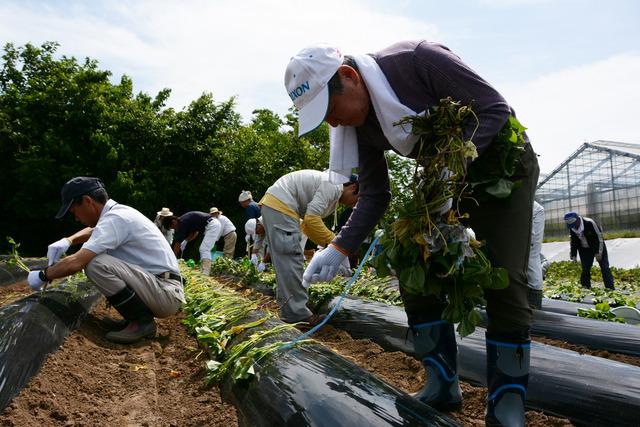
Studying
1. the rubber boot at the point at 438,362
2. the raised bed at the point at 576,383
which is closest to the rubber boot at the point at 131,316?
the raised bed at the point at 576,383

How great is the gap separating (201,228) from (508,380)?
8480 mm

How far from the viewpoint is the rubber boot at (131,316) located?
3.80 meters

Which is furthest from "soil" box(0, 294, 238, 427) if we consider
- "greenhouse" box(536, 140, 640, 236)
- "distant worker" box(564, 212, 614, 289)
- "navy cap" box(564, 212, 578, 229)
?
"greenhouse" box(536, 140, 640, 236)

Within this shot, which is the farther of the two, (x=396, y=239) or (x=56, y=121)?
(x=56, y=121)

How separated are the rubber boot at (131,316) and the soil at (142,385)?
0.23 feet

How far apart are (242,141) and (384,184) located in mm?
19656

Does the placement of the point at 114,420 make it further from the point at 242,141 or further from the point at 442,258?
the point at 242,141

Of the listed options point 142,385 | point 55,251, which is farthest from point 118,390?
point 55,251

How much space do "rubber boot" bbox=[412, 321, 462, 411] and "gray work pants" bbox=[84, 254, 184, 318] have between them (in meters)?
2.41

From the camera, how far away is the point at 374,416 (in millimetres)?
1678

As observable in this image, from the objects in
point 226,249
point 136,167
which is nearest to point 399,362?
point 226,249

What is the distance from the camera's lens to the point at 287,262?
441cm

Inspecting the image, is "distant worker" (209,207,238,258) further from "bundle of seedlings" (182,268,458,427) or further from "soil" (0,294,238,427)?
"bundle of seedlings" (182,268,458,427)

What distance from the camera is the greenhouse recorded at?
59.8 feet
